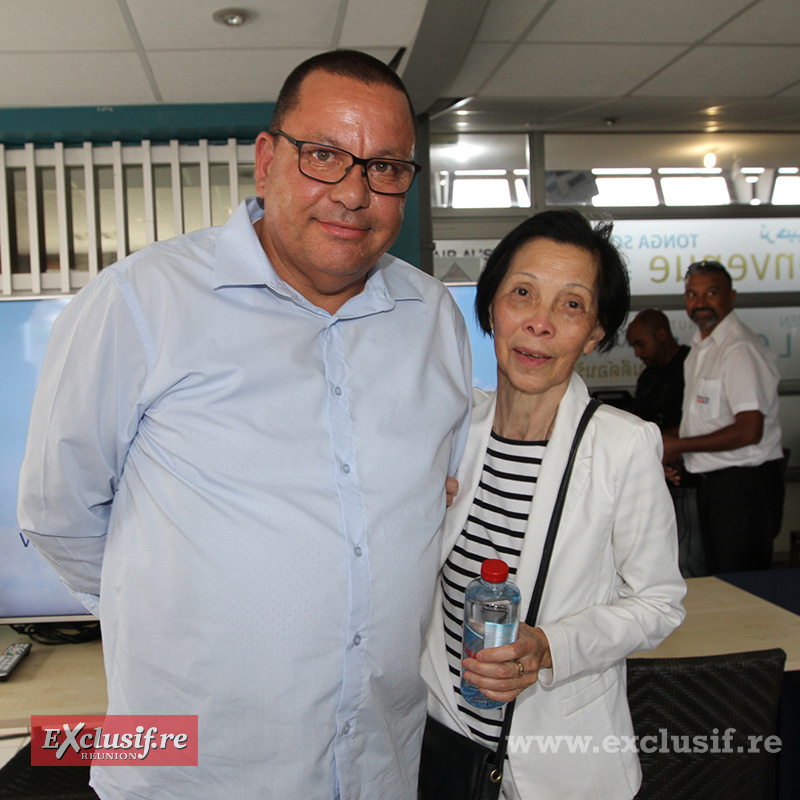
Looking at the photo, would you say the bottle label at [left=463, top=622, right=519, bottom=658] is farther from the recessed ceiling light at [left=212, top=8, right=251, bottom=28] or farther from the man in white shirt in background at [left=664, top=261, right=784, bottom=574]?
the recessed ceiling light at [left=212, top=8, right=251, bottom=28]

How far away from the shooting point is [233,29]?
3.07m

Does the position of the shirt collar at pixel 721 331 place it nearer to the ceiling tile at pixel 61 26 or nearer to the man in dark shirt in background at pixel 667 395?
the man in dark shirt in background at pixel 667 395

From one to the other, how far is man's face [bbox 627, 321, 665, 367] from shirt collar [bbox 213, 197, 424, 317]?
3.48 m

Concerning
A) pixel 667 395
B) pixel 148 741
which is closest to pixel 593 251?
pixel 148 741

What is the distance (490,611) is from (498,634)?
0.05 metres

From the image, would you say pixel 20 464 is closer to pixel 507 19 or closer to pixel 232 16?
pixel 232 16

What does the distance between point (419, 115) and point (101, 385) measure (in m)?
3.78

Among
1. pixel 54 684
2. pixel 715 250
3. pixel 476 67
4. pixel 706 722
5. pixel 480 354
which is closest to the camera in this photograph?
pixel 706 722

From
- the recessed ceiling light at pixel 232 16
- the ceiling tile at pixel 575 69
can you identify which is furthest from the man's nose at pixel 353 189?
the ceiling tile at pixel 575 69

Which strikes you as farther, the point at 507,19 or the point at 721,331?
the point at 721,331

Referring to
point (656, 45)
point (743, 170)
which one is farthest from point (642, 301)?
point (656, 45)

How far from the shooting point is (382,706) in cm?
122

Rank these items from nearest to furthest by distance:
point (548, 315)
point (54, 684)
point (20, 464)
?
1. point (548, 315)
2. point (54, 684)
3. point (20, 464)

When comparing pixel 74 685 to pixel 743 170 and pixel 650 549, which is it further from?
pixel 743 170
